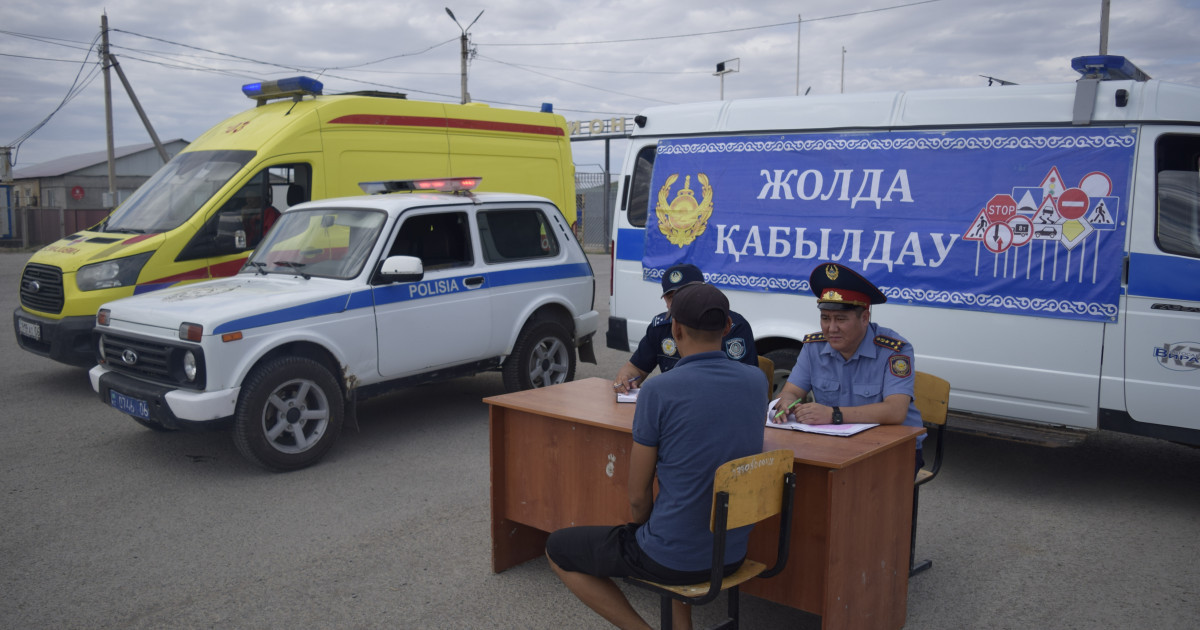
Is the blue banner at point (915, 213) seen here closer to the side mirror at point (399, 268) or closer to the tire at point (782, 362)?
the tire at point (782, 362)

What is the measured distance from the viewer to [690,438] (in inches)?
118

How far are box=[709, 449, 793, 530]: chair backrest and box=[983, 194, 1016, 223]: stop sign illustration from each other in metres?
3.27

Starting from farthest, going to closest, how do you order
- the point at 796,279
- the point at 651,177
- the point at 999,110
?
1. the point at 651,177
2. the point at 796,279
3. the point at 999,110

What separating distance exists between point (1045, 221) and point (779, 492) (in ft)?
11.0

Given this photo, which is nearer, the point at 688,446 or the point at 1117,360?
the point at 688,446

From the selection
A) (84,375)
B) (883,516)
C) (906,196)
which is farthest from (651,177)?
(84,375)

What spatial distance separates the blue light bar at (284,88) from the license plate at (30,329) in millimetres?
3352

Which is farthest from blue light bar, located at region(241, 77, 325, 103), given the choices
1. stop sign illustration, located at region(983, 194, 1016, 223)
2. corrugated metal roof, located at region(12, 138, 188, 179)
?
corrugated metal roof, located at region(12, 138, 188, 179)

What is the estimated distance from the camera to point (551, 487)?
4.36m

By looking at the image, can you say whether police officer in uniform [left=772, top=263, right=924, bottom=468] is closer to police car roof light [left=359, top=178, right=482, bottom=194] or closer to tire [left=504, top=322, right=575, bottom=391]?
tire [left=504, top=322, right=575, bottom=391]

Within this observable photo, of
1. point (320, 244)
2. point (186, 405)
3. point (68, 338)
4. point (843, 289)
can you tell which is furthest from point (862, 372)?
point (68, 338)

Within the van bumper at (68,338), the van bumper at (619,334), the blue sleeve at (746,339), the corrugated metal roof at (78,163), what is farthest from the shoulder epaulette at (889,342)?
the corrugated metal roof at (78,163)

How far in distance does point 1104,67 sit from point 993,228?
45.7 inches

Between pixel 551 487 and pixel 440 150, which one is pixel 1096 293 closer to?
pixel 551 487
